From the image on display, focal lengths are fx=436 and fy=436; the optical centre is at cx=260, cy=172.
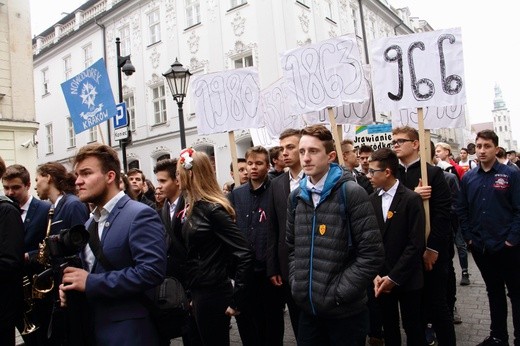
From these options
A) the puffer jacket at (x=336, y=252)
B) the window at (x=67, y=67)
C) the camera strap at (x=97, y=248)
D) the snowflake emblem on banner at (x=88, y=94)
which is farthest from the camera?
the window at (x=67, y=67)

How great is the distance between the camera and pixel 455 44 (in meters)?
Answer: 4.43

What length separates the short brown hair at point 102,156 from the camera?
2559 mm

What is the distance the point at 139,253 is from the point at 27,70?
12.9 metres

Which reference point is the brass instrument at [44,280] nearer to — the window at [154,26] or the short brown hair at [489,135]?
the short brown hair at [489,135]

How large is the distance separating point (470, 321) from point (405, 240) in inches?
82.7

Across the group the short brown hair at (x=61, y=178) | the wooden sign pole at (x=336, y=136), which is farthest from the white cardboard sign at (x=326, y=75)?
the short brown hair at (x=61, y=178)

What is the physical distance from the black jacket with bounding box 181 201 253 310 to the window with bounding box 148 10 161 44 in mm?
19015

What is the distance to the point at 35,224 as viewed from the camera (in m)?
4.16

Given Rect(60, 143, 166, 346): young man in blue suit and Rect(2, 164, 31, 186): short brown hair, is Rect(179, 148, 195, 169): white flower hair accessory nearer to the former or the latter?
Rect(60, 143, 166, 346): young man in blue suit

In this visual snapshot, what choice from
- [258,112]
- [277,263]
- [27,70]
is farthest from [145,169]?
[277,263]

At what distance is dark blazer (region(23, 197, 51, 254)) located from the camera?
13.5 ft

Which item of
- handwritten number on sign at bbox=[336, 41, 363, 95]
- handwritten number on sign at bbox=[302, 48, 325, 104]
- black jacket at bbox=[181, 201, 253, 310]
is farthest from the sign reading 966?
black jacket at bbox=[181, 201, 253, 310]

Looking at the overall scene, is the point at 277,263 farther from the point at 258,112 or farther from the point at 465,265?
the point at 465,265

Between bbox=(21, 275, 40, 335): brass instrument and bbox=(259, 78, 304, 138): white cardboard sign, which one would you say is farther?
bbox=(259, 78, 304, 138): white cardboard sign
